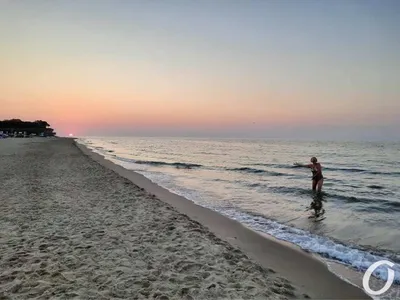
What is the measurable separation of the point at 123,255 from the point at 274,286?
323cm

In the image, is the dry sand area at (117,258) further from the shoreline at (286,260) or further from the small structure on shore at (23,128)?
the small structure on shore at (23,128)

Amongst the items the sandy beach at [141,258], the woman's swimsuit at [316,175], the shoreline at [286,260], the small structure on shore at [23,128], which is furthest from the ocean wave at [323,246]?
the small structure on shore at [23,128]

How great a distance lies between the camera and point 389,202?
16.0 meters

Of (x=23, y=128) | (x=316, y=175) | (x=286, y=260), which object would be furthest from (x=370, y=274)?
(x=23, y=128)

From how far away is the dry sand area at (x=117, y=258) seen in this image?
4992 millimetres

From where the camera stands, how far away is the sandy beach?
5.04m

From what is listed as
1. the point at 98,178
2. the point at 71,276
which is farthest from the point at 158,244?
the point at 98,178

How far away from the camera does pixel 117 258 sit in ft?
20.7

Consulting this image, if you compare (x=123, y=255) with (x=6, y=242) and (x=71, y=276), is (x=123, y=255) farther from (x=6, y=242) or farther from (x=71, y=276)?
(x=6, y=242)

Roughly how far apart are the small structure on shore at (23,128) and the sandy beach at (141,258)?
122059 millimetres

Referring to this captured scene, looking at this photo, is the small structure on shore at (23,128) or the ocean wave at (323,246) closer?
the ocean wave at (323,246)

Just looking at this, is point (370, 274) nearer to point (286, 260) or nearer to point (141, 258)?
point (286, 260)

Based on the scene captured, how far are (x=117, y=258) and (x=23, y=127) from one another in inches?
5905

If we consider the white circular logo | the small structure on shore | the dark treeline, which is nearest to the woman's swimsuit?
the white circular logo
